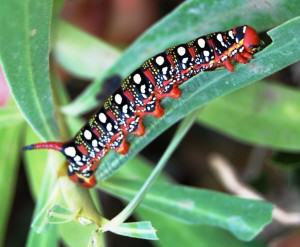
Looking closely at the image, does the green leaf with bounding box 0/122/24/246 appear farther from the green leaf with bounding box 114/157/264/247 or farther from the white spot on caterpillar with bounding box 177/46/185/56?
the white spot on caterpillar with bounding box 177/46/185/56

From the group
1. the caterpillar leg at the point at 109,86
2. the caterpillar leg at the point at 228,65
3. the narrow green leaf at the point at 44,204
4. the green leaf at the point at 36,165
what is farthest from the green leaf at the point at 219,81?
the green leaf at the point at 36,165

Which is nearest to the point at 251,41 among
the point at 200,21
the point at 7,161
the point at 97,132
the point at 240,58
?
the point at 240,58

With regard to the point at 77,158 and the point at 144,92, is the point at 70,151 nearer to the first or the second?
the point at 77,158

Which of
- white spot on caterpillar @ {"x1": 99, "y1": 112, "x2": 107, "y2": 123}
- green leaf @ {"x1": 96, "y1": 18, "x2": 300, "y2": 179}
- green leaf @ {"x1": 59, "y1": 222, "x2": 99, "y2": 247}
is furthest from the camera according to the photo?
green leaf @ {"x1": 59, "y1": 222, "x2": 99, "y2": 247}

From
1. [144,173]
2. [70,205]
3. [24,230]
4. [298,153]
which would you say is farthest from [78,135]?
[24,230]

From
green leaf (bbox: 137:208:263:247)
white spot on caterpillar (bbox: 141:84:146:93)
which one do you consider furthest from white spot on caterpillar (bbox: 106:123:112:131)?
green leaf (bbox: 137:208:263:247)

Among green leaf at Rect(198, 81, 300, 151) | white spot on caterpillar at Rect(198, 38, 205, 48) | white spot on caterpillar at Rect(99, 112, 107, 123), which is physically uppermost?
white spot on caterpillar at Rect(198, 38, 205, 48)
